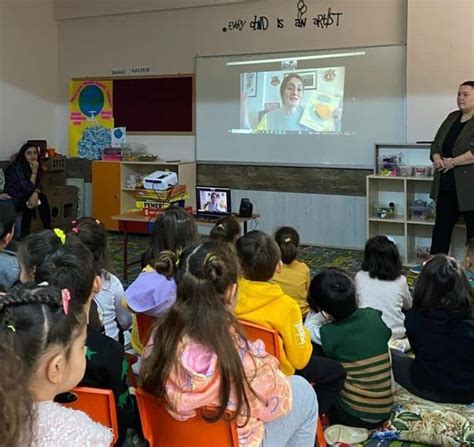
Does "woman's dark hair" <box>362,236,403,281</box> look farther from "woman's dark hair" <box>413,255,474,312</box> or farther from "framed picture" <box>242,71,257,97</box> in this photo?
"framed picture" <box>242,71,257,97</box>

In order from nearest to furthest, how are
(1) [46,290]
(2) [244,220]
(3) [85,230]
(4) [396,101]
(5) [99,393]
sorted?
(1) [46,290]
(5) [99,393]
(3) [85,230]
(2) [244,220]
(4) [396,101]

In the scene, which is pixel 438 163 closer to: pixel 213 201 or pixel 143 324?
pixel 213 201

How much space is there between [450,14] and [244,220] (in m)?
2.62

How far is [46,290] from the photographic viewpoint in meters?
1.23

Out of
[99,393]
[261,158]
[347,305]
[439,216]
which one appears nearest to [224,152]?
[261,158]

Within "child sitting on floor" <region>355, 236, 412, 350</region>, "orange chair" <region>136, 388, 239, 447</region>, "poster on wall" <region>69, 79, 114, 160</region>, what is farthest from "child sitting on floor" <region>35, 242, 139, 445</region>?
"poster on wall" <region>69, 79, 114, 160</region>

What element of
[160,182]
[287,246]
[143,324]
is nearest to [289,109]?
[160,182]

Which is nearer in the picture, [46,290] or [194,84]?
[46,290]

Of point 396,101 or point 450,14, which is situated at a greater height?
point 450,14

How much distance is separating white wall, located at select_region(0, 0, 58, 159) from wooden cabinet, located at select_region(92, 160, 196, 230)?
101cm

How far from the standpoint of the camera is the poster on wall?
283 inches

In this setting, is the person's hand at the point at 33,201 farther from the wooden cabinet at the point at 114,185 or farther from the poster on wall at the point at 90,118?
the poster on wall at the point at 90,118

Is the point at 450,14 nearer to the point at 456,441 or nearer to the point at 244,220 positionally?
the point at 244,220

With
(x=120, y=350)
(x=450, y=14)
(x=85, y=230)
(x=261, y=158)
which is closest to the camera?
(x=120, y=350)
